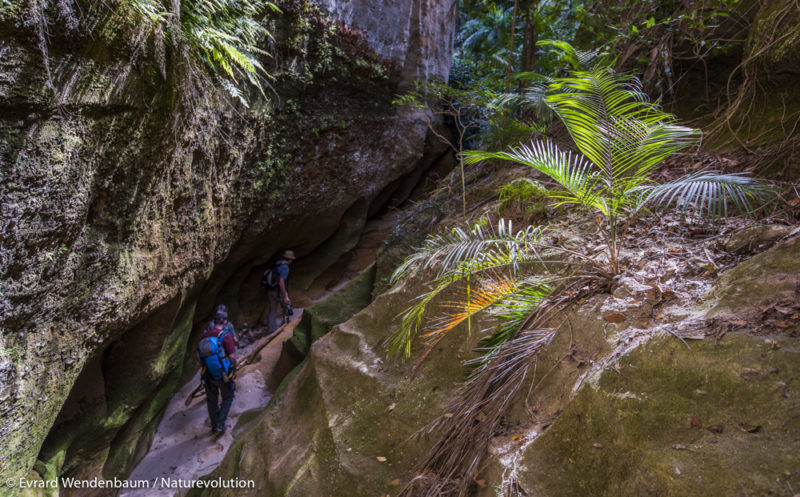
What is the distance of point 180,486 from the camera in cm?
469

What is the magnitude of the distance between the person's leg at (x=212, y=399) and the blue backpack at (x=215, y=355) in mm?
201

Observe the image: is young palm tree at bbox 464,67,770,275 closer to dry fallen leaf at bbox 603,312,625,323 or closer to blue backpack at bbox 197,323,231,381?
dry fallen leaf at bbox 603,312,625,323

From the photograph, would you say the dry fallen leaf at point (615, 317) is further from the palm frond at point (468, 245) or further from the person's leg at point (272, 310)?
the person's leg at point (272, 310)

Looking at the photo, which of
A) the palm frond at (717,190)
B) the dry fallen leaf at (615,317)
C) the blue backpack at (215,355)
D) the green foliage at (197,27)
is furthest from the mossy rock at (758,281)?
the blue backpack at (215,355)

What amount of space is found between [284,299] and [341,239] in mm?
2064

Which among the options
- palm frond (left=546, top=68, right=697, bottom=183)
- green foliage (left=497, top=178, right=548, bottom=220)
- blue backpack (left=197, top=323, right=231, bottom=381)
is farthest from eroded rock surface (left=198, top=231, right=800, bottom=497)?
blue backpack (left=197, top=323, right=231, bottom=381)

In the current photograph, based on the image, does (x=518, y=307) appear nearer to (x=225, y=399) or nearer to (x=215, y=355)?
(x=215, y=355)

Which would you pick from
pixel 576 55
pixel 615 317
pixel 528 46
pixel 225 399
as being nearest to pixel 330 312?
pixel 225 399

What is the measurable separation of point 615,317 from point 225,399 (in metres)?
5.22

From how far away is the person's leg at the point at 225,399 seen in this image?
5363 millimetres

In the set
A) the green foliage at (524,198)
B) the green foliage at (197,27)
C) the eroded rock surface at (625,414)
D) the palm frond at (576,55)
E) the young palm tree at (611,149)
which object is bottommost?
the eroded rock surface at (625,414)

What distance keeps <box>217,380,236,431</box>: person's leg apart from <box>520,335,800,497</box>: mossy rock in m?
4.70

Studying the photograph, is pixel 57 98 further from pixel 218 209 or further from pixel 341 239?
pixel 341 239

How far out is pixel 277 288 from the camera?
803 centimetres
